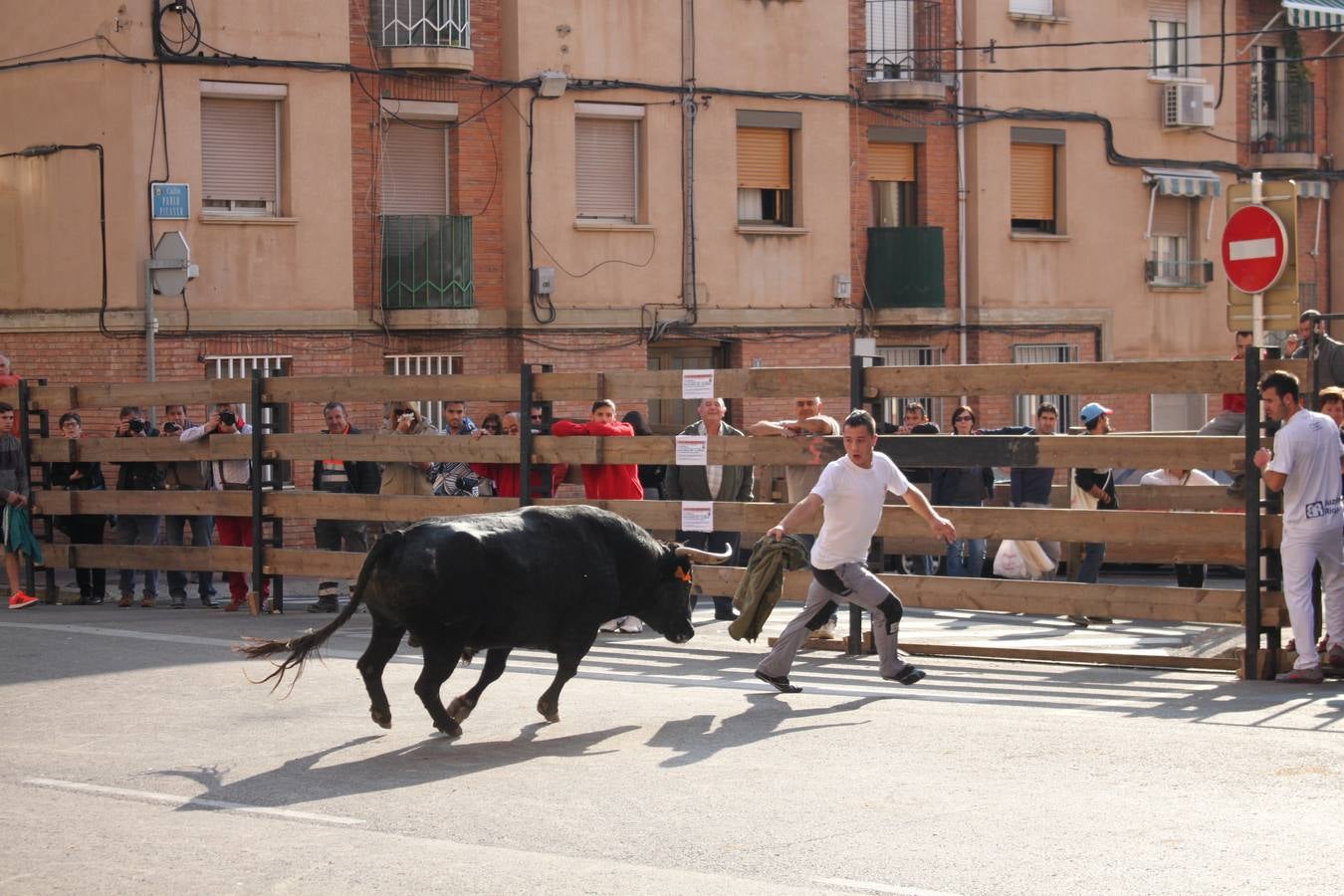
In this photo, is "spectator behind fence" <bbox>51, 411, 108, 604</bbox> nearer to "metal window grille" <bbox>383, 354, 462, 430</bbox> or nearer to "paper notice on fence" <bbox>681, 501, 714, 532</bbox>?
"paper notice on fence" <bbox>681, 501, 714, 532</bbox>

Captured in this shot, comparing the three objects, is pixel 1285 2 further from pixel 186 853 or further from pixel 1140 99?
pixel 186 853

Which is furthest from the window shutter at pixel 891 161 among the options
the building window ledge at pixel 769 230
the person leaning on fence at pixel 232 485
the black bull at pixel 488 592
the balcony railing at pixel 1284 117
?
the black bull at pixel 488 592

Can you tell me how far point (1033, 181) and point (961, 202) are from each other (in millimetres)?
1500

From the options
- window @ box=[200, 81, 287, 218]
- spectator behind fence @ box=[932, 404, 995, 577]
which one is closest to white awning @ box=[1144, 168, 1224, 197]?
spectator behind fence @ box=[932, 404, 995, 577]

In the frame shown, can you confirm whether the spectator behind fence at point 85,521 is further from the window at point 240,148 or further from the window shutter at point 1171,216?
the window shutter at point 1171,216

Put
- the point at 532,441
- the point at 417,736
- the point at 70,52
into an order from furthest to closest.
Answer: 1. the point at 70,52
2. the point at 532,441
3. the point at 417,736

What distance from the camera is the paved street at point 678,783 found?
6.80 metres

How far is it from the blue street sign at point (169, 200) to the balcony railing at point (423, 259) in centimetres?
418

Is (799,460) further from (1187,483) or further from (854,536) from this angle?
(1187,483)

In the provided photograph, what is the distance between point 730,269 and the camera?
2828cm

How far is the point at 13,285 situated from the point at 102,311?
1.36 meters

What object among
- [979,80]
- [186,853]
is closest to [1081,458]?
[186,853]

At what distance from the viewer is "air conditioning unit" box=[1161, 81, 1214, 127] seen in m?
31.3

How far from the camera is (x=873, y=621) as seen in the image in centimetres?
1112
